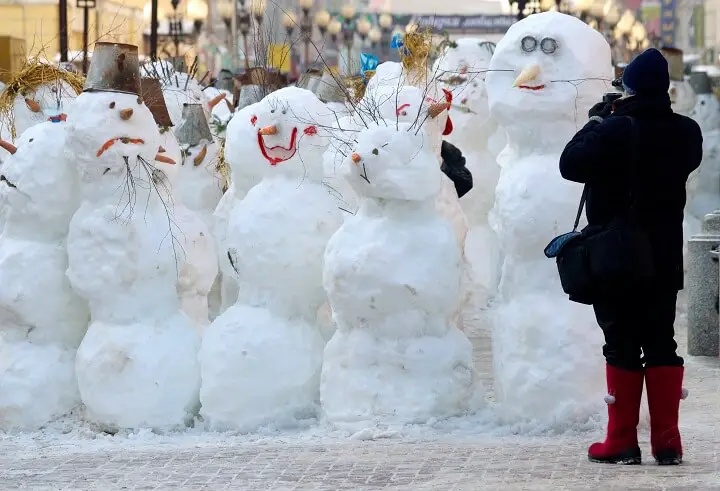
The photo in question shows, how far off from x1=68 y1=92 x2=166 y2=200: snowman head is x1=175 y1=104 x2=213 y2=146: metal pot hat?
193cm

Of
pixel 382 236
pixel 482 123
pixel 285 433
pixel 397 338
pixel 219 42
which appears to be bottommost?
pixel 285 433

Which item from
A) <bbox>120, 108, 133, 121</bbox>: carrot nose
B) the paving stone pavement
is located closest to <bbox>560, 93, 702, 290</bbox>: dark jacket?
the paving stone pavement

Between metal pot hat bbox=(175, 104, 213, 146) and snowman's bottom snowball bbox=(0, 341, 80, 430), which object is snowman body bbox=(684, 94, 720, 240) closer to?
metal pot hat bbox=(175, 104, 213, 146)

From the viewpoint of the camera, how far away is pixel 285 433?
27.6ft

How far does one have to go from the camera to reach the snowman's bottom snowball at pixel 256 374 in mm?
8516

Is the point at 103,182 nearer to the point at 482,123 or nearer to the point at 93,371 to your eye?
the point at 93,371

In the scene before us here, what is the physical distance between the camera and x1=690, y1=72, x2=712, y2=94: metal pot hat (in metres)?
17.5

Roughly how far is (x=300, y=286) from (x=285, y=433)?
879mm

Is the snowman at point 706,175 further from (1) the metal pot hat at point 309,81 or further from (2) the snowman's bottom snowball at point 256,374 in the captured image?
(2) the snowman's bottom snowball at point 256,374

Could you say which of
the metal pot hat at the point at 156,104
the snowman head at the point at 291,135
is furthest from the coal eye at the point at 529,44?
the metal pot hat at the point at 156,104

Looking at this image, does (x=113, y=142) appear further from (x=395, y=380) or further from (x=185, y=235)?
(x=395, y=380)

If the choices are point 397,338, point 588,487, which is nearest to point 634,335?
point 588,487

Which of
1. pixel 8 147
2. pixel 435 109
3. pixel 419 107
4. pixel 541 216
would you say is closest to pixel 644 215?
pixel 541 216

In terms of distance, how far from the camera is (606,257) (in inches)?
263
